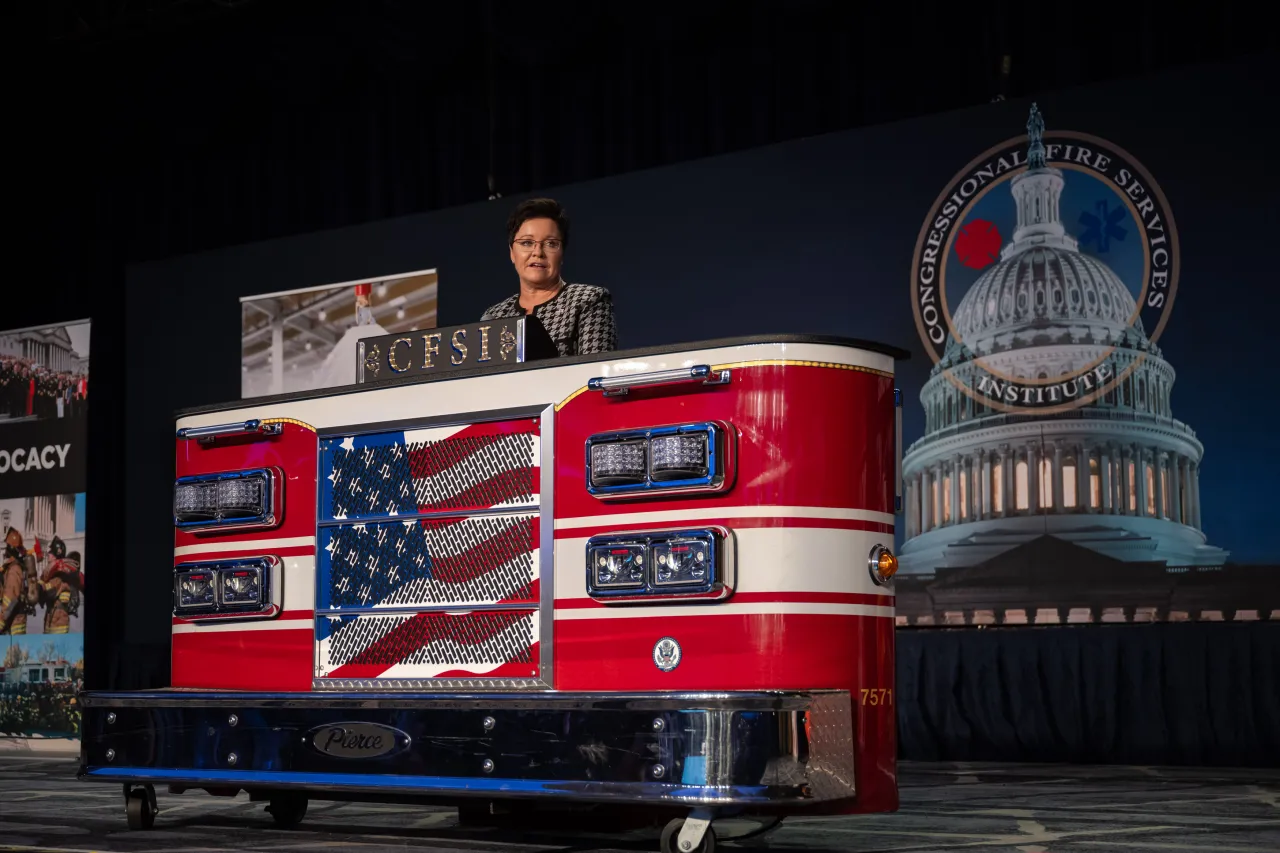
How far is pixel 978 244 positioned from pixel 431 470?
4.51 meters

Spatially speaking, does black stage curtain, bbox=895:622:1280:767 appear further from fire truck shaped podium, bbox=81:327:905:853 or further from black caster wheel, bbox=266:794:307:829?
black caster wheel, bbox=266:794:307:829

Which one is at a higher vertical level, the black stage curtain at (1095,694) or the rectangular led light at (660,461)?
the rectangular led light at (660,461)

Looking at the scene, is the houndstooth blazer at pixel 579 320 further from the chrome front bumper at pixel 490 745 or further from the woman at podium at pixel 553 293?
the chrome front bumper at pixel 490 745

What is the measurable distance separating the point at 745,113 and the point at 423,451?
5.28 metres

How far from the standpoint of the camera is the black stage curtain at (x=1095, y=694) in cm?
759

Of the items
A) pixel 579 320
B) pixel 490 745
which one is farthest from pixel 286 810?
pixel 579 320

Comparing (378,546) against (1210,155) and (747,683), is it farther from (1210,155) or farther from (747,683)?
(1210,155)

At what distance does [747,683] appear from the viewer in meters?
4.00

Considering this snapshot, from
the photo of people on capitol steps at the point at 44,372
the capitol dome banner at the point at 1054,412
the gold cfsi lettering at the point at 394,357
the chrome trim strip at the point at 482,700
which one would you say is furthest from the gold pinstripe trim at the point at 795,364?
the photo of people on capitol steps at the point at 44,372

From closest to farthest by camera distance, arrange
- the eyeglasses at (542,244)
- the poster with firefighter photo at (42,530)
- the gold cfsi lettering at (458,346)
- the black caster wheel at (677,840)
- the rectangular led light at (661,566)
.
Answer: the black caster wheel at (677,840) < the rectangular led light at (661,566) < the gold cfsi lettering at (458,346) < the eyeglasses at (542,244) < the poster with firefighter photo at (42,530)

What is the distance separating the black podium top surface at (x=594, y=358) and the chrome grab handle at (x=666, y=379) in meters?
0.07

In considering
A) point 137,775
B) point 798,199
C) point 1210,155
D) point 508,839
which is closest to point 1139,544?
point 1210,155

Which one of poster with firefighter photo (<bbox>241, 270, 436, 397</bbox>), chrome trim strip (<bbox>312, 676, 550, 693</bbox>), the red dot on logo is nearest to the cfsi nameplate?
chrome trim strip (<bbox>312, 676, 550, 693</bbox>)

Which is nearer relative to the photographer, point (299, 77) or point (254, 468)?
point (254, 468)
